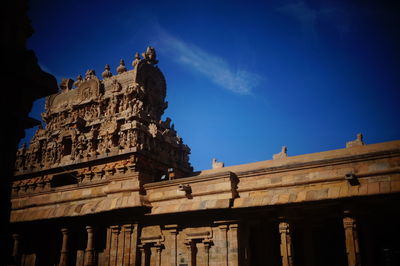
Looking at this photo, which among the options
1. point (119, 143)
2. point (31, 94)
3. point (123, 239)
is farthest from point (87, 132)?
point (31, 94)

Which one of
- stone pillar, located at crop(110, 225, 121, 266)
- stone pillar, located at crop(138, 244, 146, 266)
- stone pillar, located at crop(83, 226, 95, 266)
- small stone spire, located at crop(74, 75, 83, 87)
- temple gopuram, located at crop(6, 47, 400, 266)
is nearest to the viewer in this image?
temple gopuram, located at crop(6, 47, 400, 266)

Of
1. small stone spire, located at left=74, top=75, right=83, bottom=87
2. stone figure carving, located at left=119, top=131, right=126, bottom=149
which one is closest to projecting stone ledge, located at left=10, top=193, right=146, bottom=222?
stone figure carving, located at left=119, top=131, right=126, bottom=149

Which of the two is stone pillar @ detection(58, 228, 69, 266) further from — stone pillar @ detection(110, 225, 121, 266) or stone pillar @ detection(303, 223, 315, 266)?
stone pillar @ detection(303, 223, 315, 266)

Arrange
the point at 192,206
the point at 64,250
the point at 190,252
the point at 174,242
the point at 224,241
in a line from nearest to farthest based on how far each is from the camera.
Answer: the point at 224,241, the point at 190,252, the point at 192,206, the point at 174,242, the point at 64,250

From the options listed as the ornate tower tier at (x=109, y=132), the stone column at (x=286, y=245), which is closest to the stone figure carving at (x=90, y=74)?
the ornate tower tier at (x=109, y=132)

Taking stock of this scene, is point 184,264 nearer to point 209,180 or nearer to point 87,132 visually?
point 209,180

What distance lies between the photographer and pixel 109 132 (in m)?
28.2

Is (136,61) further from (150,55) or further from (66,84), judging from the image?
(66,84)

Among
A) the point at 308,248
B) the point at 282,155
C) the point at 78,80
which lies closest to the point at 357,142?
the point at 282,155

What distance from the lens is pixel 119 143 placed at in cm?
2761

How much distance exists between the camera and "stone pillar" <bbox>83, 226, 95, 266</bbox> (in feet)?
68.7

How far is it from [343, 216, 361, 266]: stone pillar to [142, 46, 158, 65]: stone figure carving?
21878 mm

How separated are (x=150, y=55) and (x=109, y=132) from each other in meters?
8.38

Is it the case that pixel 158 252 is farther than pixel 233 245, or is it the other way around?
pixel 158 252
